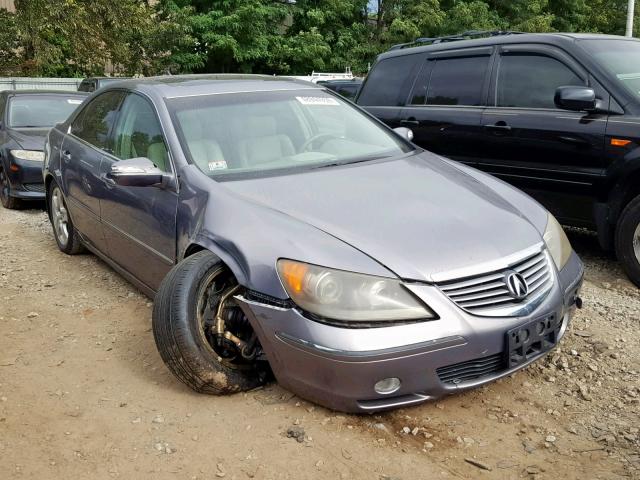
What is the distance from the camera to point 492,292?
109 inches

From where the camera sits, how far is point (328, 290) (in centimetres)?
268

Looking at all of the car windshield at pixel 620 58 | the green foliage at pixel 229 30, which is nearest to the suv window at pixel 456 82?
the car windshield at pixel 620 58

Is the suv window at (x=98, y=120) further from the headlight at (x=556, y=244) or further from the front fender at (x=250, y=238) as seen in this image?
the headlight at (x=556, y=244)

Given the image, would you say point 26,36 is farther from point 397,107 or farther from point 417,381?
point 417,381

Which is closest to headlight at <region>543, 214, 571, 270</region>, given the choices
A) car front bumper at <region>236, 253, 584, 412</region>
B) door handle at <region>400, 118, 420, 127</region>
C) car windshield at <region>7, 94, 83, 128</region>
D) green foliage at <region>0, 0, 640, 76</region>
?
car front bumper at <region>236, 253, 584, 412</region>

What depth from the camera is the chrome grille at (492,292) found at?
2705 mm

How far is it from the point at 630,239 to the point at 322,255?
107 inches

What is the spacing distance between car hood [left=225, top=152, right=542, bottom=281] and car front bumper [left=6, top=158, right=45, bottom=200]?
16.2ft

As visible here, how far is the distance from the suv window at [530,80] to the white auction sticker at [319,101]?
1.61 meters

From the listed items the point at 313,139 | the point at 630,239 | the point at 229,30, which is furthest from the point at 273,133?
the point at 229,30

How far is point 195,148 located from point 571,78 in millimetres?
2903

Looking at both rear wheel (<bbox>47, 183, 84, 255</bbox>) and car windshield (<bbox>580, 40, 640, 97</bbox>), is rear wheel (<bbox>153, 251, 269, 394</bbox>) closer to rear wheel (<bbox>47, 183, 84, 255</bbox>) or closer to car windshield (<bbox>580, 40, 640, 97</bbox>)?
rear wheel (<bbox>47, 183, 84, 255</bbox>)

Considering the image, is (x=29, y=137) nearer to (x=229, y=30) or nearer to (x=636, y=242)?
(x=636, y=242)

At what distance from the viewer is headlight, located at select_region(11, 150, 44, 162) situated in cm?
752
